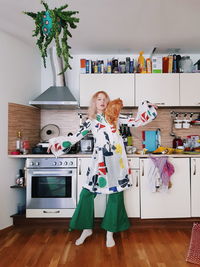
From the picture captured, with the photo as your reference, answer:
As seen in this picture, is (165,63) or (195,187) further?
(165,63)

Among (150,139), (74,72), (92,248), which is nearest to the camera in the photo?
(92,248)

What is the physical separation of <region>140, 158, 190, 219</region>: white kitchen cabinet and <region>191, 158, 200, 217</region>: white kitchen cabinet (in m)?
0.06

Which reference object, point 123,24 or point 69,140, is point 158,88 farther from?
point 69,140

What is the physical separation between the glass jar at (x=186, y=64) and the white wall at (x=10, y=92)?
214cm

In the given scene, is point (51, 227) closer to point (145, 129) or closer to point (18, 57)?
point (145, 129)

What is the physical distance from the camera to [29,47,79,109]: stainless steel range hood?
9.46ft

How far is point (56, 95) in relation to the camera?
300 cm

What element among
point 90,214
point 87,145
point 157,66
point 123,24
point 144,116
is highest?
point 123,24

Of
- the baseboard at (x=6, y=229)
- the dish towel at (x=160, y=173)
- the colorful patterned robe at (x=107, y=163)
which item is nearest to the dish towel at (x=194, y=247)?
the dish towel at (x=160, y=173)

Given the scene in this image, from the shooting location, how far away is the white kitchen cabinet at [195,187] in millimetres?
2697

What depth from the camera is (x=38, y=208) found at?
268 centimetres

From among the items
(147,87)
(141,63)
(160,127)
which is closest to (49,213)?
(160,127)

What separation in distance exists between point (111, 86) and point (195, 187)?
1702 millimetres

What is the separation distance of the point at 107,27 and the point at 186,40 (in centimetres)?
111
